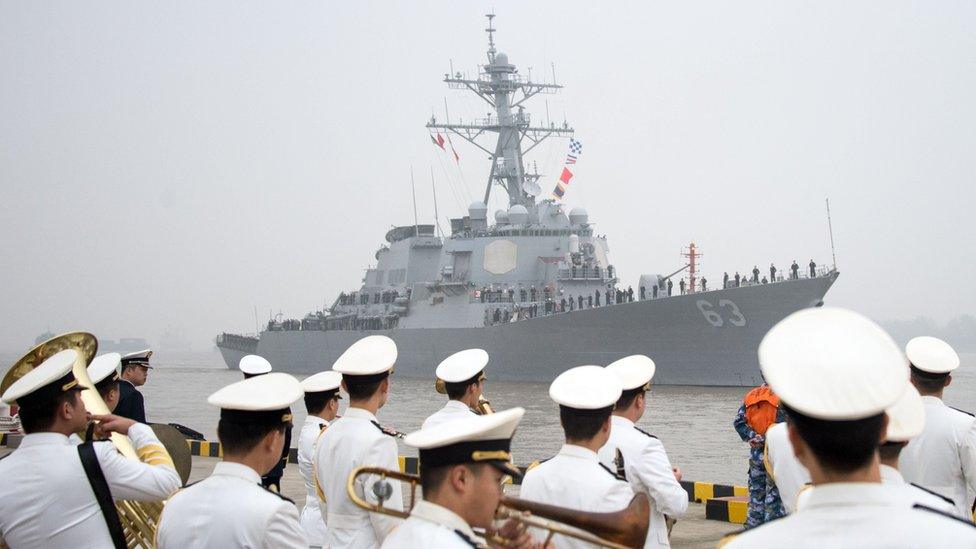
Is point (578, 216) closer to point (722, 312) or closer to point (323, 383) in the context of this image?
point (722, 312)

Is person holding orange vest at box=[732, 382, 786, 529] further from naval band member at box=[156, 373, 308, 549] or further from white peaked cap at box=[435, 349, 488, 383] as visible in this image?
naval band member at box=[156, 373, 308, 549]

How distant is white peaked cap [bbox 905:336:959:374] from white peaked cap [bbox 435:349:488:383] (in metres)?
1.58

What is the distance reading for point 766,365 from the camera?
1.52 m

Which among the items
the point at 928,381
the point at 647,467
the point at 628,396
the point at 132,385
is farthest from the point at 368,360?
the point at 132,385

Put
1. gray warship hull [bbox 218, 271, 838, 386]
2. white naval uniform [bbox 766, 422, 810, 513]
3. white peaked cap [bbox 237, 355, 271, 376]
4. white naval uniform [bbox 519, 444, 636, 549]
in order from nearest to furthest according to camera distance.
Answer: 1. white naval uniform [bbox 519, 444, 636, 549]
2. white naval uniform [bbox 766, 422, 810, 513]
3. white peaked cap [bbox 237, 355, 271, 376]
4. gray warship hull [bbox 218, 271, 838, 386]

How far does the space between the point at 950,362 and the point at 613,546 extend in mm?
2031

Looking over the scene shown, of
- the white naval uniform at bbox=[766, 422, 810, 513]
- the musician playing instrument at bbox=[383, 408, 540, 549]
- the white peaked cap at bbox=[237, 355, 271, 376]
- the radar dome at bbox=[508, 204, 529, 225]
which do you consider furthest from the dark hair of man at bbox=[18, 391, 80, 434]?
the radar dome at bbox=[508, 204, 529, 225]

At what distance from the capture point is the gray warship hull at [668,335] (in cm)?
2512

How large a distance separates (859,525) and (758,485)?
4.41 meters

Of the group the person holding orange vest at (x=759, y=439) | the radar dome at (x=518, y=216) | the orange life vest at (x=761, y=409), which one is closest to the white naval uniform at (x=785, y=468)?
the person holding orange vest at (x=759, y=439)

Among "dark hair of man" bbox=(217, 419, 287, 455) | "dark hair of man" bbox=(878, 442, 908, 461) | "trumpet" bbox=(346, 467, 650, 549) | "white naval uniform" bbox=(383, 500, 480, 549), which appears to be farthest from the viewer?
"dark hair of man" bbox=(217, 419, 287, 455)

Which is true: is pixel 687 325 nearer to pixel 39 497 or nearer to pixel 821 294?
pixel 821 294

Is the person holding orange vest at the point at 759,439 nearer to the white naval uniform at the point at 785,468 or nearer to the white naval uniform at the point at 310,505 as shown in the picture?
the white naval uniform at the point at 785,468

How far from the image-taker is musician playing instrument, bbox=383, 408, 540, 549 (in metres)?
1.96
